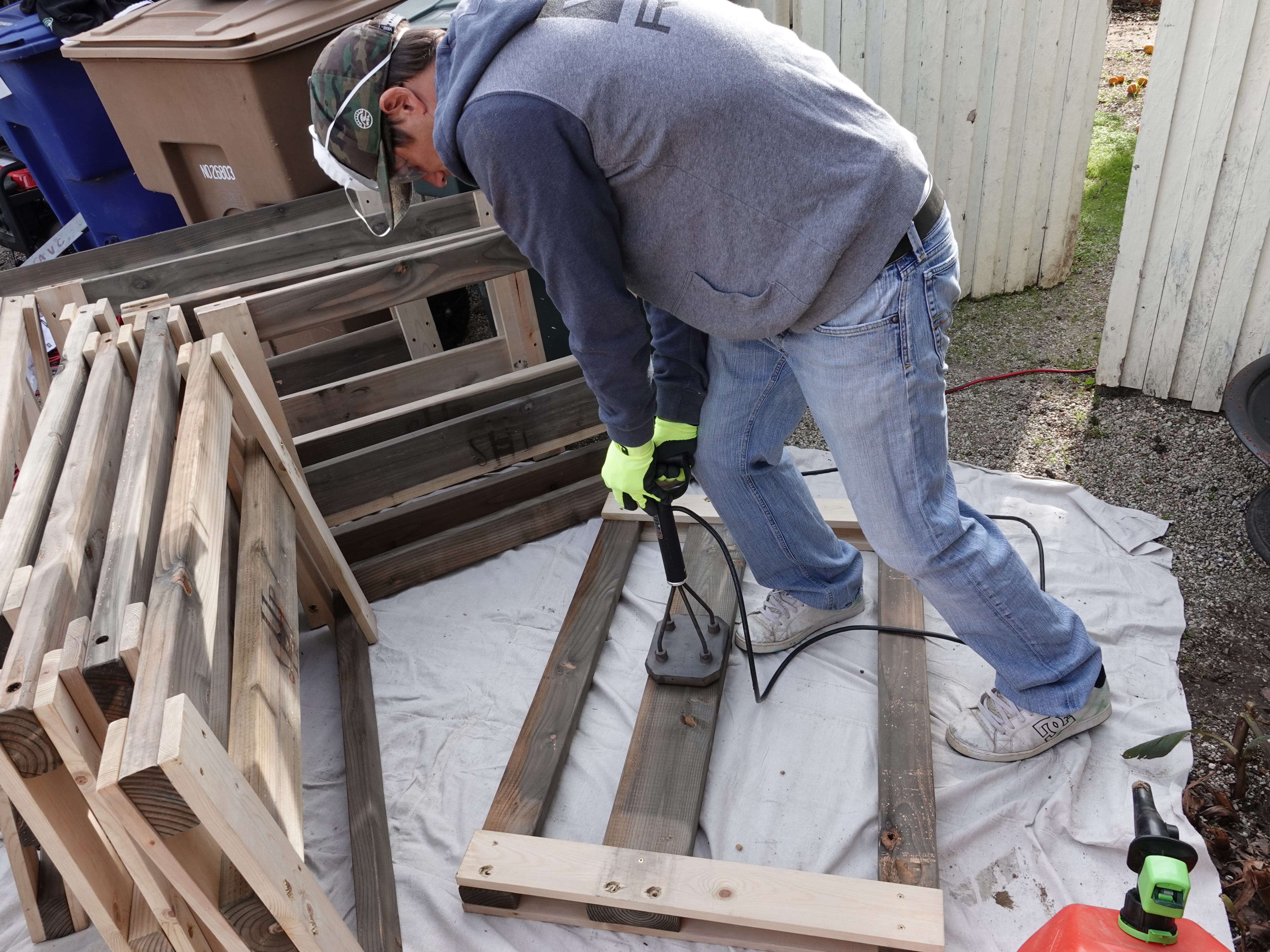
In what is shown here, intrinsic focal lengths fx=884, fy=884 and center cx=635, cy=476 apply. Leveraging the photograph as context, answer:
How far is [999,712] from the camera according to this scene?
2.06m

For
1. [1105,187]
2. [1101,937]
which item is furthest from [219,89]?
[1105,187]

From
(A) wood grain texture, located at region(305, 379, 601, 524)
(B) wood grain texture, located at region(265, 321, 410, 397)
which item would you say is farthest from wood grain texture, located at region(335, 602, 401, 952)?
(B) wood grain texture, located at region(265, 321, 410, 397)

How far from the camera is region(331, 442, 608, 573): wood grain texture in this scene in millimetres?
2795

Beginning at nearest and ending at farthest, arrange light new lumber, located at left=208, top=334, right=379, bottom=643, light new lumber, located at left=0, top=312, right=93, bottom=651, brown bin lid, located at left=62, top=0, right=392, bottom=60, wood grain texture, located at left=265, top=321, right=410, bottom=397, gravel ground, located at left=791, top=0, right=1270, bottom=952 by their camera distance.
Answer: light new lumber, located at left=0, top=312, right=93, bottom=651 < gravel ground, located at left=791, top=0, right=1270, bottom=952 < light new lumber, located at left=208, top=334, right=379, bottom=643 < brown bin lid, located at left=62, top=0, right=392, bottom=60 < wood grain texture, located at left=265, top=321, right=410, bottom=397

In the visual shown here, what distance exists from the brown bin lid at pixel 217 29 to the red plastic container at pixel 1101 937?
3287 mm

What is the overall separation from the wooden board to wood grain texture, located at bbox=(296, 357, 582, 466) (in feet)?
1.15

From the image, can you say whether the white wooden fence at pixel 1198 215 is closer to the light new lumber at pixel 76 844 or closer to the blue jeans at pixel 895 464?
the blue jeans at pixel 895 464

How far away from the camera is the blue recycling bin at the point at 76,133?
3.92 metres

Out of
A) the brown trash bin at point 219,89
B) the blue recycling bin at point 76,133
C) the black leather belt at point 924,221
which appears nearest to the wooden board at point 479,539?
the brown trash bin at point 219,89

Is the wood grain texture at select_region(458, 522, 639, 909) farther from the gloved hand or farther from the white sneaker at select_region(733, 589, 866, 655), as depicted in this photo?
the gloved hand

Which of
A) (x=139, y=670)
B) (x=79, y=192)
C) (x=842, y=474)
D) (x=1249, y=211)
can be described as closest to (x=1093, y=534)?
(x=1249, y=211)

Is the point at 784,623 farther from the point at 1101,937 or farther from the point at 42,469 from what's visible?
the point at 42,469

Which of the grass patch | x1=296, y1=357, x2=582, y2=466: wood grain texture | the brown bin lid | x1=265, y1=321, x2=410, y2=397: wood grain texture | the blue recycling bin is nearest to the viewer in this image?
x1=296, y1=357, x2=582, y2=466: wood grain texture

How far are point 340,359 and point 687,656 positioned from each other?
79.3 inches
